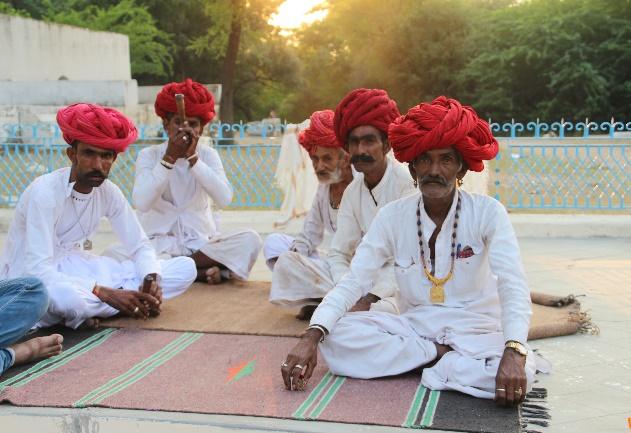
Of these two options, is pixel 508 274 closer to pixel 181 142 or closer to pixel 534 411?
pixel 534 411

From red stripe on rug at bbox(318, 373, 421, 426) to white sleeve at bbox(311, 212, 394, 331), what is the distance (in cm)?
29

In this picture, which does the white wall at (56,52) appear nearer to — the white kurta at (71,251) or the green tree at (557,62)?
the green tree at (557,62)

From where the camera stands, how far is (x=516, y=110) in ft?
107

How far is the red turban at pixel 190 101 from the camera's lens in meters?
5.41

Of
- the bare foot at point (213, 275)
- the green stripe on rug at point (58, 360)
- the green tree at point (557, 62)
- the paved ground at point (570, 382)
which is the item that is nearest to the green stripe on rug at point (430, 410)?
the paved ground at point (570, 382)

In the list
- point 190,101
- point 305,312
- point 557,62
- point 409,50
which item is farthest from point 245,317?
point 409,50

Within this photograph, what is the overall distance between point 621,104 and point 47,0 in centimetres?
2414

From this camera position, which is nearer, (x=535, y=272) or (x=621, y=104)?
(x=535, y=272)

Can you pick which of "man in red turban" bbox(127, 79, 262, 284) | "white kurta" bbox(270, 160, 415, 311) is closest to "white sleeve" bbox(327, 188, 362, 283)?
"white kurta" bbox(270, 160, 415, 311)

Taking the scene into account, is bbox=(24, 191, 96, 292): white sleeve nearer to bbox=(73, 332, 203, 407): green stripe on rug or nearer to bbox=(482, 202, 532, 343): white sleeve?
bbox=(73, 332, 203, 407): green stripe on rug

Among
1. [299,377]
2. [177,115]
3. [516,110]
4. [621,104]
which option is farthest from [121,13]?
[299,377]

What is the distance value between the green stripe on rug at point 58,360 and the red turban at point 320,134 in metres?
1.57

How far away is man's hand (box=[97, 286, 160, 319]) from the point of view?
430 cm

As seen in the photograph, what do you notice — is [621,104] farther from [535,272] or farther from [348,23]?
[535,272]
